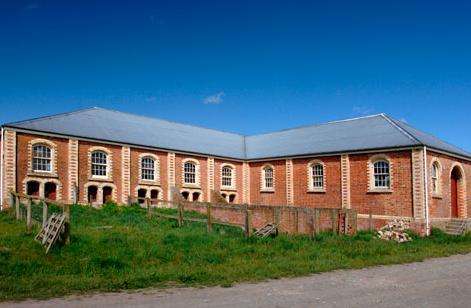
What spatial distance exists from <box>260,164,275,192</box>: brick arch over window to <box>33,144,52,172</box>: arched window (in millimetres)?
15282

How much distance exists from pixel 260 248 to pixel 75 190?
52.2 feet

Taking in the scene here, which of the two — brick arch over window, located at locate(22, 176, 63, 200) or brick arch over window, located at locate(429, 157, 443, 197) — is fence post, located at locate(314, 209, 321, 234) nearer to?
brick arch over window, located at locate(429, 157, 443, 197)

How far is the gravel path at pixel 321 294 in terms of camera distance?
28.6 feet

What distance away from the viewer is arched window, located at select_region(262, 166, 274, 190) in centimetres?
3444

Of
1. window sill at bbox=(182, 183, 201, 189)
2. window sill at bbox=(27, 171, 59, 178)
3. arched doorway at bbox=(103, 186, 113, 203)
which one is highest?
window sill at bbox=(27, 171, 59, 178)

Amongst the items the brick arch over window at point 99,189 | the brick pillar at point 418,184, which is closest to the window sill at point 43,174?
the brick arch over window at point 99,189

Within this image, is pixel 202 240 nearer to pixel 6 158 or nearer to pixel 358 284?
pixel 358 284

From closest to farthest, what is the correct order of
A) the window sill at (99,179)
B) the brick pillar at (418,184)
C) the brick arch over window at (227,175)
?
the brick pillar at (418,184)
the window sill at (99,179)
the brick arch over window at (227,175)

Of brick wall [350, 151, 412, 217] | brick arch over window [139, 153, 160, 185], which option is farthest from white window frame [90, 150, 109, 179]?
brick wall [350, 151, 412, 217]

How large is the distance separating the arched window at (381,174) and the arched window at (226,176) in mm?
12459

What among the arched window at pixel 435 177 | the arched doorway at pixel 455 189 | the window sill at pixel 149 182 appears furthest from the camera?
the window sill at pixel 149 182

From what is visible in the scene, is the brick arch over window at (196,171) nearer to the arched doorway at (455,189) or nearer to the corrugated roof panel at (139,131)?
Answer: the corrugated roof panel at (139,131)

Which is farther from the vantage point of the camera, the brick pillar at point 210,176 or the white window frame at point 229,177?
the white window frame at point 229,177

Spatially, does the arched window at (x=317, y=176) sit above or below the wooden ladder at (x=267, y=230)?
above
